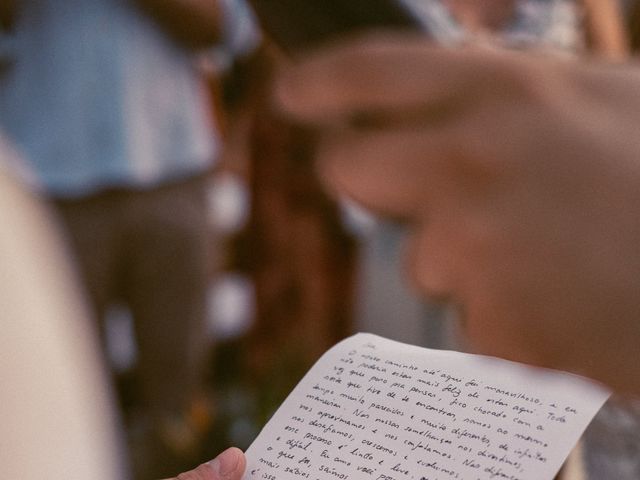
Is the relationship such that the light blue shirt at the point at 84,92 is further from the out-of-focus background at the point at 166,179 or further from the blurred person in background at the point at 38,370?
the blurred person in background at the point at 38,370

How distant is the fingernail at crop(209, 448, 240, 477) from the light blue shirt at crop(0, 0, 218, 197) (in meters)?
0.73

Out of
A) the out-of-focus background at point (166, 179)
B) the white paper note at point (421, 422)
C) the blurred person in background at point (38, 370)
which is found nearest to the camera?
the blurred person in background at point (38, 370)

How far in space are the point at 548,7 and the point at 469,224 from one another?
659 mm

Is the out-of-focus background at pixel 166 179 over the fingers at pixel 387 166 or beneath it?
beneath

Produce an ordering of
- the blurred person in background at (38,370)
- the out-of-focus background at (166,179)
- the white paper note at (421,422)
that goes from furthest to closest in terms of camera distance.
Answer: the out-of-focus background at (166,179), the white paper note at (421,422), the blurred person in background at (38,370)

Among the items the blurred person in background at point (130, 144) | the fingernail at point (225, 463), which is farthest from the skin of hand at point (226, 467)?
the blurred person in background at point (130, 144)

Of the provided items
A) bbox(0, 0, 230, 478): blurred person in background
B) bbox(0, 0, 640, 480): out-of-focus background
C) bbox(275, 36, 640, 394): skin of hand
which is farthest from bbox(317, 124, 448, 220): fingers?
bbox(0, 0, 230, 478): blurred person in background

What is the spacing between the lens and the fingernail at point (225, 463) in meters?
0.32

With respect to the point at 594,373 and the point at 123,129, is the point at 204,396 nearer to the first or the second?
the point at 123,129

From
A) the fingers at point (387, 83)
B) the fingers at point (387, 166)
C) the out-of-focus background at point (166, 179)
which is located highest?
the fingers at point (387, 83)

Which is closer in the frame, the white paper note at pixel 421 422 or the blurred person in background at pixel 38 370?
the blurred person in background at pixel 38 370

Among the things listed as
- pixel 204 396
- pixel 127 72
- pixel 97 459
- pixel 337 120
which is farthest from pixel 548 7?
pixel 204 396

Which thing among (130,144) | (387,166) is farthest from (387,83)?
(130,144)

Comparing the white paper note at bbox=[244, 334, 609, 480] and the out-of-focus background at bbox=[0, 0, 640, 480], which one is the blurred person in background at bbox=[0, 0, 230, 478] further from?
the white paper note at bbox=[244, 334, 609, 480]
